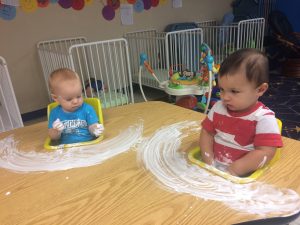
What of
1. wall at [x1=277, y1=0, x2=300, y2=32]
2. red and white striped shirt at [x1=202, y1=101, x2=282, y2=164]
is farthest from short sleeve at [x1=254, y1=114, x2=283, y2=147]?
wall at [x1=277, y1=0, x2=300, y2=32]

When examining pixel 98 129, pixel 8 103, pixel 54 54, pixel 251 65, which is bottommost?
pixel 8 103

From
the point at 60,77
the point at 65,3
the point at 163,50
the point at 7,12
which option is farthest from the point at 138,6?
the point at 60,77

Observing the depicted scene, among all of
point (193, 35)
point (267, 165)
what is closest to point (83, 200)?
point (267, 165)

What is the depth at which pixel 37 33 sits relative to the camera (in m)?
2.66

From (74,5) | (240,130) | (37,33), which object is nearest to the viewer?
(240,130)

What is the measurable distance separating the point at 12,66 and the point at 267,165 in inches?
99.9

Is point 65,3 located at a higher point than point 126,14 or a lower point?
higher

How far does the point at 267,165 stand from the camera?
795mm

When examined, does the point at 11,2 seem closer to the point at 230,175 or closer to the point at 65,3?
the point at 65,3

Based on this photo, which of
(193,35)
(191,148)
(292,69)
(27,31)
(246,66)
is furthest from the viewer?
(292,69)

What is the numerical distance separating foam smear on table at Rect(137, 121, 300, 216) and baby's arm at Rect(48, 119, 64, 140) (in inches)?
12.6

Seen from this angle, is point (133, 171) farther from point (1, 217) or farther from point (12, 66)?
point (12, 66)

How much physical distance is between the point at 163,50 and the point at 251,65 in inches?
101

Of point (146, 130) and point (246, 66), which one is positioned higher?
point (246, 66)
